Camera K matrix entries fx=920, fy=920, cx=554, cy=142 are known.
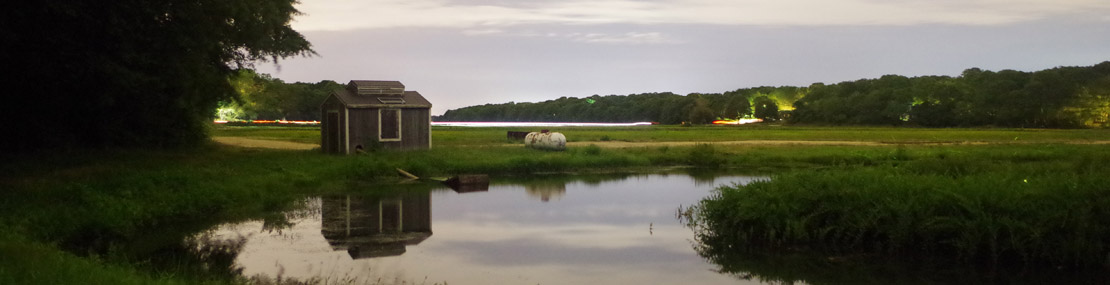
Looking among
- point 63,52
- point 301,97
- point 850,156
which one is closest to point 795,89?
point 301,97

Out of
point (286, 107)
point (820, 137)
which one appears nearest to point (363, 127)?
point (820, 137)

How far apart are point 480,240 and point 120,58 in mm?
8426

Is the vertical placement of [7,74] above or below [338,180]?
above

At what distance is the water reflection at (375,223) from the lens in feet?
47.6

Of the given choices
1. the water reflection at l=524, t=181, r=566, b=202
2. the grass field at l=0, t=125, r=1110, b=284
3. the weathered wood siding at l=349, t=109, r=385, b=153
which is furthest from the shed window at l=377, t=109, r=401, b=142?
the water reflection at l=524, t=181, r=566, b=202

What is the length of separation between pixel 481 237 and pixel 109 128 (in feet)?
55.1

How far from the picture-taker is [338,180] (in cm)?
2519

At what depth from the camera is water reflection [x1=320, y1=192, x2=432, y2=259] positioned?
47.6ft

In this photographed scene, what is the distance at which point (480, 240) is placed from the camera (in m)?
15.6

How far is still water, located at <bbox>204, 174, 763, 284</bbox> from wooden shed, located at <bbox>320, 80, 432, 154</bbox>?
875cm

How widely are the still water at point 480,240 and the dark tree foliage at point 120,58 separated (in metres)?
4.41

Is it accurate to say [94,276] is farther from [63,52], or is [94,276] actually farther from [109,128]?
[109,128]

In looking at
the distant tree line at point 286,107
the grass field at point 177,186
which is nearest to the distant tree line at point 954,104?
the distant tree line at point 286,107

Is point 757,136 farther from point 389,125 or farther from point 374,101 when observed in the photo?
point 374,101
